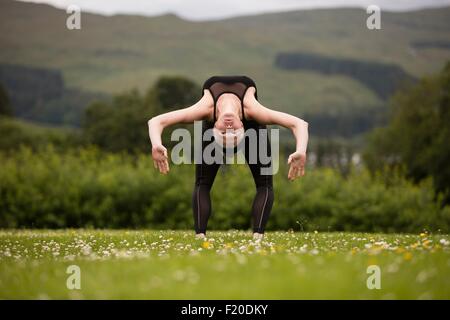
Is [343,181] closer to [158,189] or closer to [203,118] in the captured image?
[158,189]

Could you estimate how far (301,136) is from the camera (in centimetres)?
1242

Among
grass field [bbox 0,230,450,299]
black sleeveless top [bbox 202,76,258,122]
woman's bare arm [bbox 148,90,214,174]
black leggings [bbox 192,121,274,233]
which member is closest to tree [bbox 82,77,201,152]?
black leggings [bbox 192,121,274,233]

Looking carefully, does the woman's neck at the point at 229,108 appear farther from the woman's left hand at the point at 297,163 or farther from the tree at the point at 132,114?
the tree at the point at 132,114

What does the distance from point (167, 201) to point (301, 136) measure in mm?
21415

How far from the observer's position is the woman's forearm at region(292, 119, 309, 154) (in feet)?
40.3

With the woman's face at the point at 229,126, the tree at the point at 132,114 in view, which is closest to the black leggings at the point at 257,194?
the woman's face at the point at 229,126

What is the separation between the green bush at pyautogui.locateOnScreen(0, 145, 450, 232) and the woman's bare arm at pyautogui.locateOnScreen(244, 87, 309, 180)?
774 inches

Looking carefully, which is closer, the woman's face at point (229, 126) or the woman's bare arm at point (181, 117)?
the woman's face at point (229, 126)

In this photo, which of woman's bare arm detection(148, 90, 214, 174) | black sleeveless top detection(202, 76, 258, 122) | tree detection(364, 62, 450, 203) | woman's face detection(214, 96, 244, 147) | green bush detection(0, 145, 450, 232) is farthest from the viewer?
tree detection(364, 62, 450, 203)

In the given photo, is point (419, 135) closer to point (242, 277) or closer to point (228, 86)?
point (228, 86)

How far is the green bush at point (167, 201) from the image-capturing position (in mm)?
32906

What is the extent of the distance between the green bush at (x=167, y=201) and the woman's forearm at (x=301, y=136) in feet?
65.9

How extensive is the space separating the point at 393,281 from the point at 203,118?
623 centimetres

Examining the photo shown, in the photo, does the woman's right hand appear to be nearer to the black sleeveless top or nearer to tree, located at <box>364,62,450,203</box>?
the black sleeveless top
